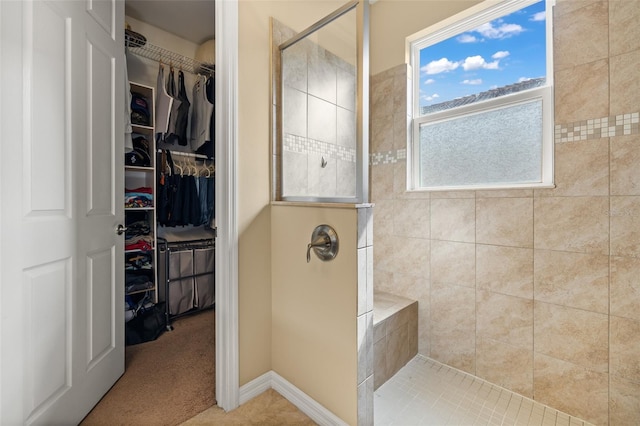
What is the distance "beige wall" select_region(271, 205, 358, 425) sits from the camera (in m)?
1.25

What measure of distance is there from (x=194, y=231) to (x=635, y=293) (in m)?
3.25

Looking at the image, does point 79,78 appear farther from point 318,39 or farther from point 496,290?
point 496,290

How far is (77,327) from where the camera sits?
4.30 ft

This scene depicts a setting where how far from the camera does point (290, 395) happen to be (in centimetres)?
152

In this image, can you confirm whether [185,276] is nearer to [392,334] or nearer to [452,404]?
[392,334]

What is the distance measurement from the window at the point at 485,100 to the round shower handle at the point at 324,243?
3.72ft

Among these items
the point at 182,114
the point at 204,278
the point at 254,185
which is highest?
the point at 182,114

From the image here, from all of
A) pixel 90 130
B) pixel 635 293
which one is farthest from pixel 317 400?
pixel 90 130

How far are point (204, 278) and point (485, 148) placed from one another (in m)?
2.54

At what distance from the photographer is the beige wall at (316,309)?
1.25 m

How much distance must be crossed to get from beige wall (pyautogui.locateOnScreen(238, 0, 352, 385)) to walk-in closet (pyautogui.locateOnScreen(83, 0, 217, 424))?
56cm

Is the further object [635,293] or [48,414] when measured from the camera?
[635,293]

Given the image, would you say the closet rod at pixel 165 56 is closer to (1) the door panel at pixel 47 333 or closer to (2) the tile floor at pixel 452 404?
(1) the door panel at pixel 47 333

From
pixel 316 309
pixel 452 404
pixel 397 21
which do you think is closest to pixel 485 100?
pixel 397 21
